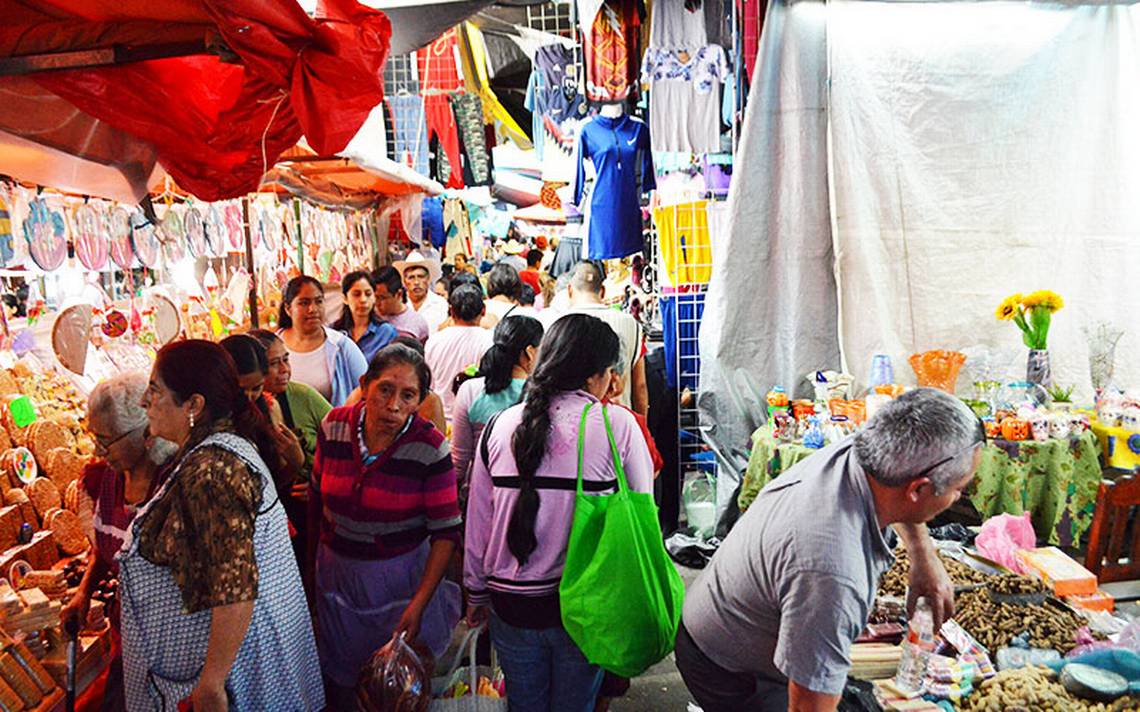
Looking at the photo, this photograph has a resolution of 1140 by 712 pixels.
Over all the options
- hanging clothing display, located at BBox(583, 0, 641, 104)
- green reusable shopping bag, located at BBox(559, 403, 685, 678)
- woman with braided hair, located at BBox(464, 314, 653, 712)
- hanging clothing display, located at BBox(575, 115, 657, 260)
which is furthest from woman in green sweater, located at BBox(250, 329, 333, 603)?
hanging clothing display, located at BBox(583, 0, 641, 104)

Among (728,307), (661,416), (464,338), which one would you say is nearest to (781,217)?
(728,307)

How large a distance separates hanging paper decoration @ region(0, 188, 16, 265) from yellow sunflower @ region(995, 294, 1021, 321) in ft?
17.3

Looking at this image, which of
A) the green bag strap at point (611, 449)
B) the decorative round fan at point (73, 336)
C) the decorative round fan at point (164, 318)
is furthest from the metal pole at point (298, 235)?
the green bag strap at point (611, 449)

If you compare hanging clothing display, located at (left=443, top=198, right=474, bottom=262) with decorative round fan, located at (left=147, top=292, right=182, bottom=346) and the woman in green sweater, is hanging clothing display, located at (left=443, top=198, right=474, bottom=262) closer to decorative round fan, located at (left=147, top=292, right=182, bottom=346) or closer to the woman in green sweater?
decorative round fan, located at (left=147, top=292, right=182, bottom=346)

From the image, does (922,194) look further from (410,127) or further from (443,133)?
(410,127)

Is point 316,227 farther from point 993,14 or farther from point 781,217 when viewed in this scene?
point 993,14

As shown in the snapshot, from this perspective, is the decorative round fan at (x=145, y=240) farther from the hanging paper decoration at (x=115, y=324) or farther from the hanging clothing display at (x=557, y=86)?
the hanging clothing display at (x=557, y=86)

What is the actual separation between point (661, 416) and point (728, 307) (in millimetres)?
931

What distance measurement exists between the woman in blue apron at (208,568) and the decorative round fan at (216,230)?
2.94 meters

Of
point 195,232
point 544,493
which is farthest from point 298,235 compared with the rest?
point 544,493

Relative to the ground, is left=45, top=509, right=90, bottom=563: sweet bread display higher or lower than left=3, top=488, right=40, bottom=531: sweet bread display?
→ lower

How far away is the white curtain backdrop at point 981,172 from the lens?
4934 mm

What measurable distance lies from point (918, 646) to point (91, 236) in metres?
3.78

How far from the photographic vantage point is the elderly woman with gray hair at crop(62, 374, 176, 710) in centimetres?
231
